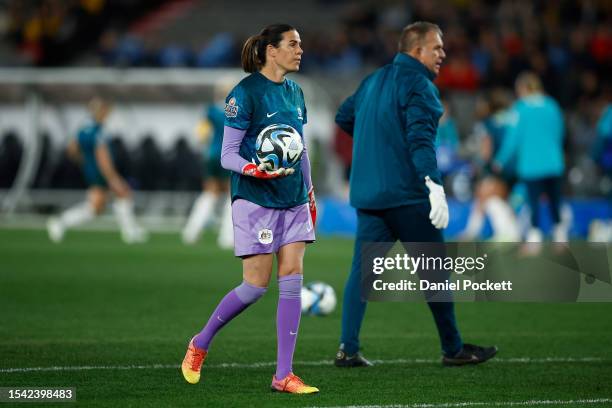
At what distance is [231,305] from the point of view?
725cm

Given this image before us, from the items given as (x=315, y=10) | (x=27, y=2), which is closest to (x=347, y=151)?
(x=315, y=10)

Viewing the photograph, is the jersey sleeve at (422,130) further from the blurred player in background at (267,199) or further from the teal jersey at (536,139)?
the teal jersey at (536,139)

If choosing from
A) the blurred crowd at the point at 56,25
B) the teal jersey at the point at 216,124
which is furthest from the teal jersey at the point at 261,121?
the blurred crowd at the point at 56,25

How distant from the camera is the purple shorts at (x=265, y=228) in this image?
7082 mm

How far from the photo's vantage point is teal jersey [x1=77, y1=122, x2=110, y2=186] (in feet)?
67.4

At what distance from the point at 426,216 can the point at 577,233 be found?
14.4 metres

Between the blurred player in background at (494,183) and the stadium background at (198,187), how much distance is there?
4.23 ft

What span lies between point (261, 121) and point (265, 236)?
2.17 feet

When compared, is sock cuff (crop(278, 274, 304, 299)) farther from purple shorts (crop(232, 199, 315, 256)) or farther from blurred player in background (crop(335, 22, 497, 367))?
blurred player in background (crop(335, 22, 497, 367))

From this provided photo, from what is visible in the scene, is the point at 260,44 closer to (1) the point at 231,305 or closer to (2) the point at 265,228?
(2) the point at 265,228

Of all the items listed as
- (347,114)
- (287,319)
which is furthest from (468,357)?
(347,114)

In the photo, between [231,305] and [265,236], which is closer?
[265,236]

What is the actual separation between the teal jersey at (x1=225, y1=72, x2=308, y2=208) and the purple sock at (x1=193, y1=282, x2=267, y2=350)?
51cm

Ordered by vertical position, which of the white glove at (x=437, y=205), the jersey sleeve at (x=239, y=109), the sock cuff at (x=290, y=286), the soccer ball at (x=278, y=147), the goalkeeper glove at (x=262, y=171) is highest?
the jersey sleeve at (x=239, y=109)
